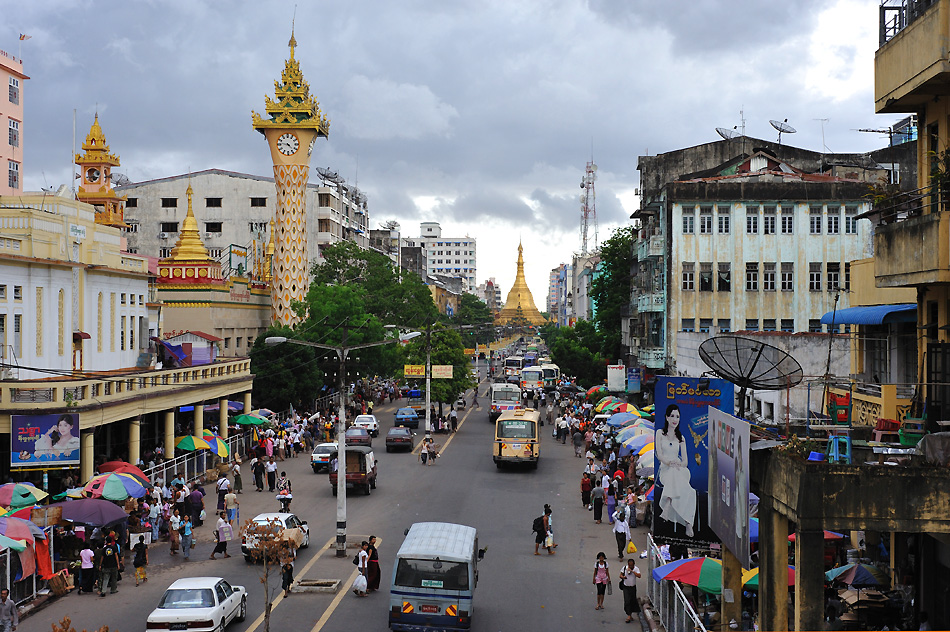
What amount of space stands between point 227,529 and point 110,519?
10.3 ft

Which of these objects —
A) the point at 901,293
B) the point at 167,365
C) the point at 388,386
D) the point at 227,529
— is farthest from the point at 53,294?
the point at 388,386

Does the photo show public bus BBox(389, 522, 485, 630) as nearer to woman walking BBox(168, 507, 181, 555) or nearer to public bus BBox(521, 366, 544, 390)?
woman walking BBox(168, 507, 181, 555)

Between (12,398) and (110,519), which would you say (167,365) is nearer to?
(12,398)

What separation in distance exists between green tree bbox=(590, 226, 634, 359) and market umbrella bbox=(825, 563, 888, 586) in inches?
1927

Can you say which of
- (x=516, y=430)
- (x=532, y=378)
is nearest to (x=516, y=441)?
(x=516, y=430)

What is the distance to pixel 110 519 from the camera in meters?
22.0

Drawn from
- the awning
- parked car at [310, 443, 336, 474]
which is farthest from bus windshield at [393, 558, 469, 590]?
parked car at [310, 443, 336, 474]

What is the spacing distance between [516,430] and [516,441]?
68 centimetres

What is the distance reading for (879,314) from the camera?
20.4 metres

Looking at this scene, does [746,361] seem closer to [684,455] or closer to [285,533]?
[684,455]

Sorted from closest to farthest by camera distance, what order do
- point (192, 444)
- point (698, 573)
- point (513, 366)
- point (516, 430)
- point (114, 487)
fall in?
1. point (698, 573)
2. point (114, 487)
3. point (192, 444)
4. point (516, 430)
5. point (513, 366)

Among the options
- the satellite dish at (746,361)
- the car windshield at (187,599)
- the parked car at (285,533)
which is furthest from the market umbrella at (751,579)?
the parked car at (285,533)

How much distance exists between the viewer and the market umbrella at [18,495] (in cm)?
2241

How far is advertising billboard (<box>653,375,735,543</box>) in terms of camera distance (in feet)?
56.9
